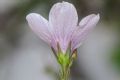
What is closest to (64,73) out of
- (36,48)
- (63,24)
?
(63,24)

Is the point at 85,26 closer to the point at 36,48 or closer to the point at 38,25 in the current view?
the point at 38,25

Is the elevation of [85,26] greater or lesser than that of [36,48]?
→ greater

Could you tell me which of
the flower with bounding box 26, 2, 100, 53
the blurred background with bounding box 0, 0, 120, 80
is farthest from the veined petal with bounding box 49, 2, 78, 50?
the blurred background with bounding box 0, 0, 120, 80

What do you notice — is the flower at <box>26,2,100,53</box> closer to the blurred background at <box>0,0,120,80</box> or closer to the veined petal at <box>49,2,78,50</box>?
the veined petal at <box>49,2,78,50</box>

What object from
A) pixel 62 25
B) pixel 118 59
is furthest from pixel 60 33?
pixel 118 59

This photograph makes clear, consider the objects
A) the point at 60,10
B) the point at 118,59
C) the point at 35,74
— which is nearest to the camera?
the point at 60,10

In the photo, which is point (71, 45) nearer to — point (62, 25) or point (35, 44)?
point (62, 25)
